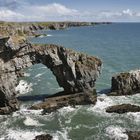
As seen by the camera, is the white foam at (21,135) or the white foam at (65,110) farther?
the white foam at (65,110)

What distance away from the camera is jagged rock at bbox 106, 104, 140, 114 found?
185 feet

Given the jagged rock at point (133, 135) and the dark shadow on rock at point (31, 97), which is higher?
the jagged rock at point (133, 135)

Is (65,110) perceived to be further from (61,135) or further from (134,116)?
(134,116)

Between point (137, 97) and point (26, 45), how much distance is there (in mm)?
20621

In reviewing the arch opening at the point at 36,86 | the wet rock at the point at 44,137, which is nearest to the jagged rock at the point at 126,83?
the arch opening at the point at 36,86

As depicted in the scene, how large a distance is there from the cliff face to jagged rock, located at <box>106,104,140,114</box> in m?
7.80

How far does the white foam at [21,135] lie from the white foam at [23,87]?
21.9 meters

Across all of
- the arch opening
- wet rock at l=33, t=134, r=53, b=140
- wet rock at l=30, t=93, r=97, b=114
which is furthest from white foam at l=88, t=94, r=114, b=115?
wet rock at l=33, t=134, r=53, b=140

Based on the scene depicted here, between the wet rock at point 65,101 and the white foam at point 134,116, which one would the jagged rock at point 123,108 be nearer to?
the white foam at point 134,116

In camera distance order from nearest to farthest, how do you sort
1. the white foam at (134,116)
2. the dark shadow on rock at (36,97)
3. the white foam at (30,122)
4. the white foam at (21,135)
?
1. the white foam at (21,135)
2. the white foam at (30,122)
3. the white foam at (134,116)
4. the dark shadow on rock at (36,97)

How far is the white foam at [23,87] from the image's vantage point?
238 feet

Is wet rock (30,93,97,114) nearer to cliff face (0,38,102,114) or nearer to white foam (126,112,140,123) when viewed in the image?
cliff face (0,38,102,114)

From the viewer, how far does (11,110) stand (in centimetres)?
5828

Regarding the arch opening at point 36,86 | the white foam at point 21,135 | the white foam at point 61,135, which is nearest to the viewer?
the white foam at point 61,135
